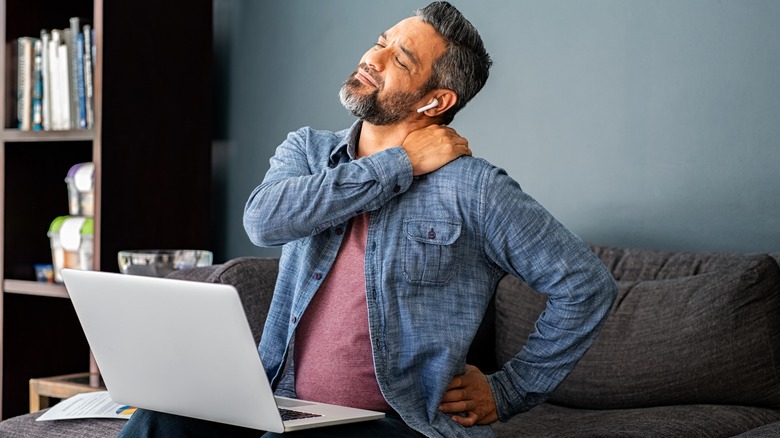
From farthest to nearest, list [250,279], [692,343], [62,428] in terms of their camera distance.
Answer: [250,279] → [692,343] → [62,428]

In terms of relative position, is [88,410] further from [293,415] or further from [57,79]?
[57,79]

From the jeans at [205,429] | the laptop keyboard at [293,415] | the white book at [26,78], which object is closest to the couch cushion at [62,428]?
the jeans at [205,429]

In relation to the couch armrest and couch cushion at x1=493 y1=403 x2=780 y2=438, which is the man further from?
the couch armrest

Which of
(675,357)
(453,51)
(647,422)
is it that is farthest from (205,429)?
(675,357)

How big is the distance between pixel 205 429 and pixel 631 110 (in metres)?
1.48

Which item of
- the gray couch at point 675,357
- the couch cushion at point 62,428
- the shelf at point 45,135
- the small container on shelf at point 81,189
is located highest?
the shelf at point 45,135

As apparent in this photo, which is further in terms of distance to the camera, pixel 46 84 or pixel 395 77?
pixel 46 84

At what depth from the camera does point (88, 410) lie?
1.84 meters

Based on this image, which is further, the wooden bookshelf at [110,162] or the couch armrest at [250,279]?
the wooden bookshelf at [110,162]

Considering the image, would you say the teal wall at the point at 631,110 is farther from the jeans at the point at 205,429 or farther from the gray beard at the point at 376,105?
the jeans at the point at 205,429

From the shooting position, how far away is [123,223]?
2.84 meters

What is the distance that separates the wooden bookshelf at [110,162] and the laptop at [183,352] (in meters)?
1.44

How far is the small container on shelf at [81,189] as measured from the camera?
282 centimetres

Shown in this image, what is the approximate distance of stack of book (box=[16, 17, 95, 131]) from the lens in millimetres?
2820
